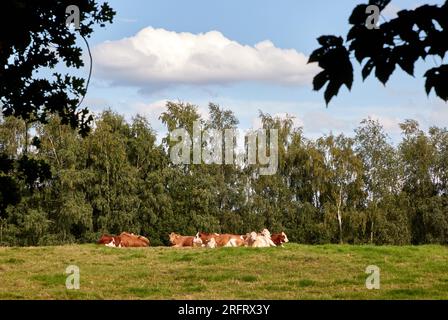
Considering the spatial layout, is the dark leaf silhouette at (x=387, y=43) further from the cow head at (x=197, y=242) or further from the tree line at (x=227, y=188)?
the tree line at (x=227, y=188)

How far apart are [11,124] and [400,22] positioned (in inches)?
1648

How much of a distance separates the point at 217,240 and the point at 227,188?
72.0 feet

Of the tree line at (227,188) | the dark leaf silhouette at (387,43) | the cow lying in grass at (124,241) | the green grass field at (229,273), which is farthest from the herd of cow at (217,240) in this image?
the dark leaf silhouette at (387,43)

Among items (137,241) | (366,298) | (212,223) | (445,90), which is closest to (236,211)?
(212,223)

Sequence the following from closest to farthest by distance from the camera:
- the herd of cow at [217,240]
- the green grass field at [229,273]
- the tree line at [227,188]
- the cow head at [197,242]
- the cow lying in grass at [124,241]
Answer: the green grass field at [229,273]
the herd of cow at [217,240]
the cow head at [197,242]
the cow lying in grass at [124,241]
the tree line at [227,188]

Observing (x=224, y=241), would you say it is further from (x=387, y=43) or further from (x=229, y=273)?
(x=387, y=43)

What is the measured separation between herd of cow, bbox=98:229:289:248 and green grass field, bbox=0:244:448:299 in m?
3.36

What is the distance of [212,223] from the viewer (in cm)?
4209

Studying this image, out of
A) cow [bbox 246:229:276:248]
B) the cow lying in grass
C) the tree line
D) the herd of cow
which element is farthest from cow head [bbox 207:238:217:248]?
the tree line

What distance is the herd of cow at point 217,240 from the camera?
22.2 m

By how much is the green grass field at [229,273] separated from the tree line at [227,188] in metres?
22.3

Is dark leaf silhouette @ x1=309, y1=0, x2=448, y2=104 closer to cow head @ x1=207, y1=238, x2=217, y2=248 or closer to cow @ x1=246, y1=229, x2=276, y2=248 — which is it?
cow @ x1=246, y1=229, x2=276, y2=248

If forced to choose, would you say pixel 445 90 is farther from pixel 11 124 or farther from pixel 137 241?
pixel 11 124

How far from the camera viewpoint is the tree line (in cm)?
4134
